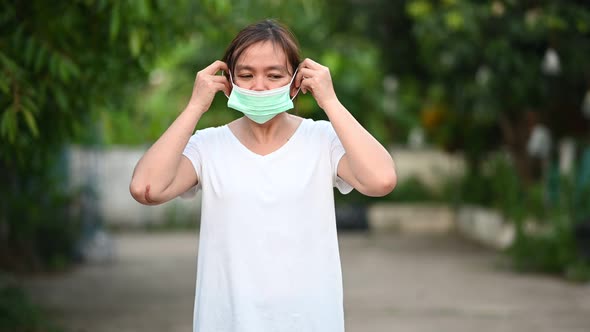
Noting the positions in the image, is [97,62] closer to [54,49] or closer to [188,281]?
[54,49]

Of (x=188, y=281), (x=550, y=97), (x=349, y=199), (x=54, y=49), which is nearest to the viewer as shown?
(x=54, y=49)

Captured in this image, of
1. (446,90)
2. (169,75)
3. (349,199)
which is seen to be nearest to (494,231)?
(446,90)

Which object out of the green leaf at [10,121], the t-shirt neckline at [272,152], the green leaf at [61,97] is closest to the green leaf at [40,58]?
the green leaf at [61,97]

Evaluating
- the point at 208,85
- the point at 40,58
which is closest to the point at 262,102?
the point at 208,85

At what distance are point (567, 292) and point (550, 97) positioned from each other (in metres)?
3.61

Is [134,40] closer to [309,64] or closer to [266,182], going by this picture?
Result: [309,64]

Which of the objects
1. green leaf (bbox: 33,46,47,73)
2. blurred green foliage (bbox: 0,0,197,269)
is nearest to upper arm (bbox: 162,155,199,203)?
blurred green foliage (bbox: 0,0,197,269)

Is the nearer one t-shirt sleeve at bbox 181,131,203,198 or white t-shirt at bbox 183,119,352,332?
white t-shirt at bbox 183,119,352,332

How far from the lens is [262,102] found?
3303mm

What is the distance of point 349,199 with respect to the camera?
71.9 ft

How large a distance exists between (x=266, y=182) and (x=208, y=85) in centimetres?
38

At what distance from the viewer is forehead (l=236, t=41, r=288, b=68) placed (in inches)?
132

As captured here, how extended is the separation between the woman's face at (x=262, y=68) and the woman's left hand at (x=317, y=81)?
55mm

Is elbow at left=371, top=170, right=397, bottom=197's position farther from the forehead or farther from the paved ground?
the paved ground
